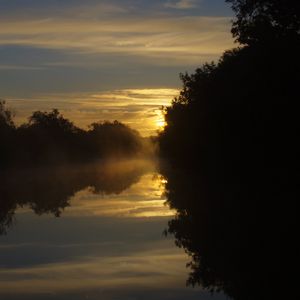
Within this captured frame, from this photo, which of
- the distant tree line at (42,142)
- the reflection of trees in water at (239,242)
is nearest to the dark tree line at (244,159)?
the reflection of trees in water at (239,242)

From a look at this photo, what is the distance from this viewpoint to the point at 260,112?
5475 centimetres

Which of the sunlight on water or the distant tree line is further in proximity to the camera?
the distant tree line

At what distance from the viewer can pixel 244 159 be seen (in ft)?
208

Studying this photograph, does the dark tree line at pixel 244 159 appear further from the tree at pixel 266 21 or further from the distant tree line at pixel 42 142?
the distant tree line at pixel 42 142

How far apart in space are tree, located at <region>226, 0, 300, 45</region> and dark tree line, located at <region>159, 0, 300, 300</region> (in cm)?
6

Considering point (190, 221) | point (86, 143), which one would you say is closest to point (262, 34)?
point (190, 221)

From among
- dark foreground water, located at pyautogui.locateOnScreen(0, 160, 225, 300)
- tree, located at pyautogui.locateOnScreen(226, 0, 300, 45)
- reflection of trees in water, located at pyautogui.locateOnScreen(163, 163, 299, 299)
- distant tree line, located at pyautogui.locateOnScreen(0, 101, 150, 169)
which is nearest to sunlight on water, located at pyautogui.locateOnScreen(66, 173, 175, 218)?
dark foreground water, located at pyautogui.locateOnScreen(0, 160, 225, 300)

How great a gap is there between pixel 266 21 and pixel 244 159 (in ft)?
50.9

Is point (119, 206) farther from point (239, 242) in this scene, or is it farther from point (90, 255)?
point (90, 255)

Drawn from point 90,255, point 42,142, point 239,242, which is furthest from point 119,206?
point 42,142

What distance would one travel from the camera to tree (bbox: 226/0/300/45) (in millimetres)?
48344

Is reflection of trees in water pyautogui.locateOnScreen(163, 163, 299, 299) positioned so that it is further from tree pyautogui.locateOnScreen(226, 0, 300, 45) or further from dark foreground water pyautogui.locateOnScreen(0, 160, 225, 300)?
tree pyautogui.locateOnScreen(226, 0, 300, 45)

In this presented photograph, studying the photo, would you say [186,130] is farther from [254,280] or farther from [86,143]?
[86,143]

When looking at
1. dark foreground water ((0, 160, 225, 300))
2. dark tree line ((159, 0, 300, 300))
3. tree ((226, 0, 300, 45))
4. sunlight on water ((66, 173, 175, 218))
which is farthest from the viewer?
tree ((226, 0, 300, 45))
